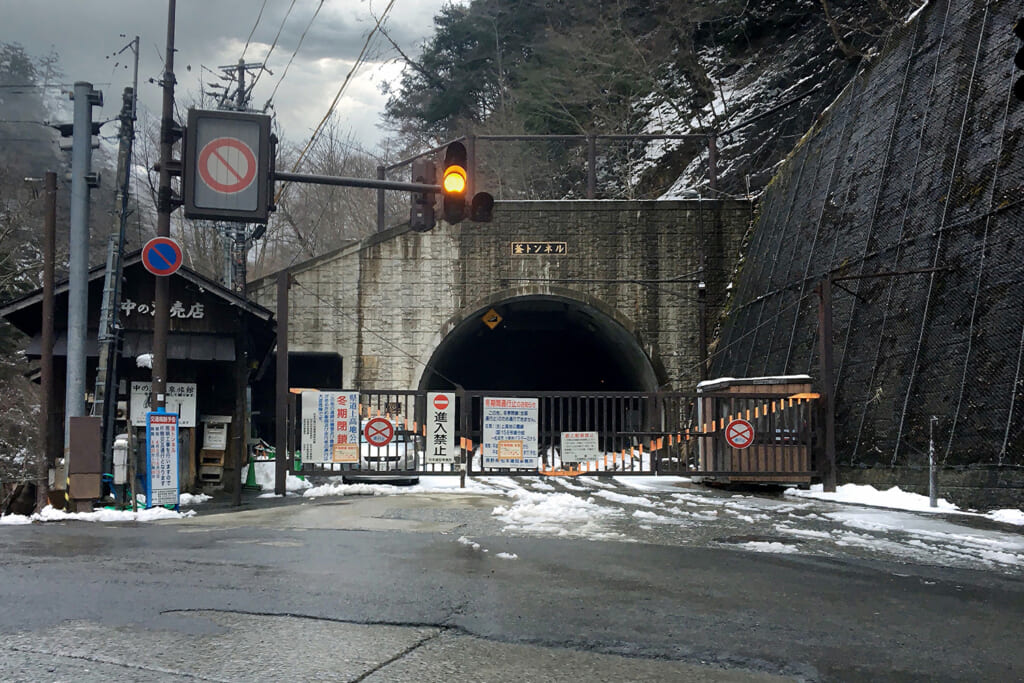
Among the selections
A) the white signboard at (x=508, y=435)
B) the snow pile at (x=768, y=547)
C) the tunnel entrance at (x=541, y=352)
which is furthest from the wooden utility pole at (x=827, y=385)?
Answer: the tunnel entrance at (x=541, y=352)

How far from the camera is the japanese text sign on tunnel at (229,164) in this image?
11.2 metres

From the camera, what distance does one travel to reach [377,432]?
1502 centimetres

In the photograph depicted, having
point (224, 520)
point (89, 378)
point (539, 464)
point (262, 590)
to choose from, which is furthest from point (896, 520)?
point (89, 378)

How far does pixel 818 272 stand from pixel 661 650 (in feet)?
50.1

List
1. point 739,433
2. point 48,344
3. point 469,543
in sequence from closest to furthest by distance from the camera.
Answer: point 469,543 < point 48,344 < point 739,433

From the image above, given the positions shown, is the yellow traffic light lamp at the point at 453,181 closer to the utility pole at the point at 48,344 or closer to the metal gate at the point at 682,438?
the metal gate at the point at 682,438

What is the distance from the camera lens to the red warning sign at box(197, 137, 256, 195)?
11273 mm

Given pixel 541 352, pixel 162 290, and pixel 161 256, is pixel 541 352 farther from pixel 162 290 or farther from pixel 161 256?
pixel 161 256

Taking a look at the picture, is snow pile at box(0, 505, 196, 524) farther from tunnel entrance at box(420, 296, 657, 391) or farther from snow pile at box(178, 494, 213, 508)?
tunnel entrance at box(420, 296, 657, 391)

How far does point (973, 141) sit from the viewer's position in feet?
45.6

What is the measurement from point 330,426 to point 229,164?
535cm

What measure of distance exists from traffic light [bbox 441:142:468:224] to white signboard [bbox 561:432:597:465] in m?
5.25

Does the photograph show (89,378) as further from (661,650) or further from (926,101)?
(926,101)

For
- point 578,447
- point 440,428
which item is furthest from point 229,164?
point 578,447
